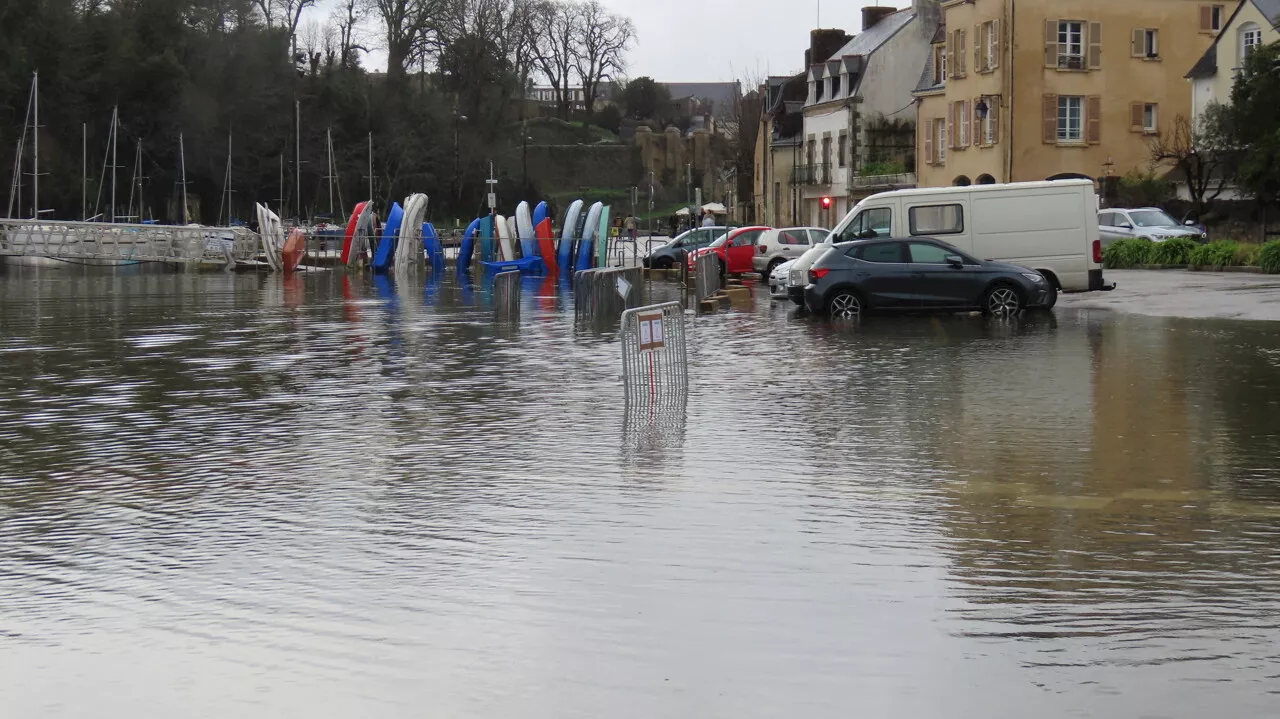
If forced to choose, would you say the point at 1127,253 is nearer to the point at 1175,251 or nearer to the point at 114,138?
the point at 1175,251

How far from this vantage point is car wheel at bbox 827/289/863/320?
25623mm

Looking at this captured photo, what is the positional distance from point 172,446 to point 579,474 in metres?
3.22

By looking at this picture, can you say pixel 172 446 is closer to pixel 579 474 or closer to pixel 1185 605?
pixel 579 474

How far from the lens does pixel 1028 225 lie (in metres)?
26.9

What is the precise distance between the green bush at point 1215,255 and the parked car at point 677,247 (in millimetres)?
12894

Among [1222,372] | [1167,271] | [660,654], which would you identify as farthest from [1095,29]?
[660,654]

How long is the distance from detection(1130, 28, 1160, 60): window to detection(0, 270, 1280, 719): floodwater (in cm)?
4411

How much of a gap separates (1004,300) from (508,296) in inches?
325

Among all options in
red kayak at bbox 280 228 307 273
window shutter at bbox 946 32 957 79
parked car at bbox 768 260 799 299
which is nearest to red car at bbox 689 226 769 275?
parked car at bbox 768 260 799 299

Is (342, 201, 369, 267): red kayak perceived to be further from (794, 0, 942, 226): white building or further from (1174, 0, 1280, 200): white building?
(1174, 0, 1280, 200): white building

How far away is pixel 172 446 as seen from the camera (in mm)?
11555

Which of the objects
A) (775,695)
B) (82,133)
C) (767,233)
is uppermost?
(82,133)

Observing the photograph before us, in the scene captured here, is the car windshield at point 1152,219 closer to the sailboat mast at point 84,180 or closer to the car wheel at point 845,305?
the car wheel at point 845,305

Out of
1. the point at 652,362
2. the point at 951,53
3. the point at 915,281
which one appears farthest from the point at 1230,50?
the point at 652,362
